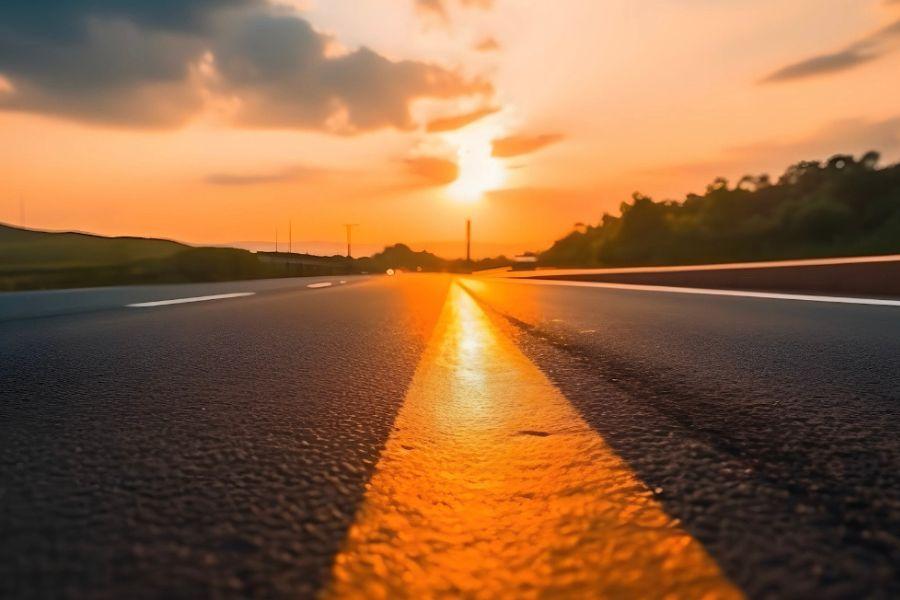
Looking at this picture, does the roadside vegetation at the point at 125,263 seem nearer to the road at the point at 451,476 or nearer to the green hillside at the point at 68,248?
the green hillside at the point at 68,248

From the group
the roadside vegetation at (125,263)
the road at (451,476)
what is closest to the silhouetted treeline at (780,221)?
the roadside vegetation at (125,263)

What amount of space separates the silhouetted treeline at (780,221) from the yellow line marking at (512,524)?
4836 centimetres

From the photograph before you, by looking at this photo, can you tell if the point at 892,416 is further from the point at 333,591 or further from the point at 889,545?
the point at 333,591

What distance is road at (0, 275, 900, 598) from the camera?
1.17 metres

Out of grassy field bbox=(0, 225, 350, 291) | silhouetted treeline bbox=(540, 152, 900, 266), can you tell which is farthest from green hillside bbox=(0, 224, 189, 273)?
silhouetted treeline bbox=(540, 152, 900, 266)

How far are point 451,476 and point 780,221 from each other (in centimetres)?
6703

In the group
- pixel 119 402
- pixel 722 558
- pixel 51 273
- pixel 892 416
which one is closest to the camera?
pixel 722 558

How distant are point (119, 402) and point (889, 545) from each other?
2698 millimetres

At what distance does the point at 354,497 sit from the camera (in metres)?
1.57

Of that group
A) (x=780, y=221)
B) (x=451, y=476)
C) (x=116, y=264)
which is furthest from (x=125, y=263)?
(x=780, y=221)

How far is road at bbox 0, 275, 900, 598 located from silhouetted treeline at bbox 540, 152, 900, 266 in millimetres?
47454

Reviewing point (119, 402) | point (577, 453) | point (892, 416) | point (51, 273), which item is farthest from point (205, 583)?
point (51, 273)

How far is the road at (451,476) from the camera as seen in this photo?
45.9 inches

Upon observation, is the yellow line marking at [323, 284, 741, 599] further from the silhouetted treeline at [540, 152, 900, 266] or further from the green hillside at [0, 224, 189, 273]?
the green hillside at [0, 224, 189, 273]
